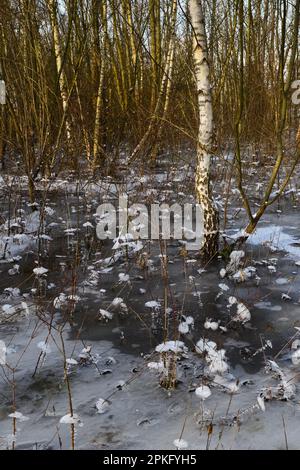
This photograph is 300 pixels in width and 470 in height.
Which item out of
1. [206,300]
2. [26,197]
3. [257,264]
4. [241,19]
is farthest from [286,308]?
[26,197]

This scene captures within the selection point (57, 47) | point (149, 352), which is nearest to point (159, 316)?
point (149, 352)

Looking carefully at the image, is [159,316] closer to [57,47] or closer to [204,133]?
[204,133]

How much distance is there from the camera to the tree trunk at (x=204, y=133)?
3.98 meters

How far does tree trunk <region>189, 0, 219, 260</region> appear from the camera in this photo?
3977mm

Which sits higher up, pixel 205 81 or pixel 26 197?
pixel 205 81

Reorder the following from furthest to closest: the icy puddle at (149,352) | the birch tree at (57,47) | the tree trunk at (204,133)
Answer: the birch tree at (57,47) < the tree trunk at (204,133) < the icy puddle at (149,352)

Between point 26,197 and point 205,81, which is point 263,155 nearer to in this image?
point 26,197

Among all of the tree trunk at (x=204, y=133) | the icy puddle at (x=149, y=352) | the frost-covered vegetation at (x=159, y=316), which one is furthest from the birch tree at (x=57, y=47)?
the icy puddle at (x=149, y=352)

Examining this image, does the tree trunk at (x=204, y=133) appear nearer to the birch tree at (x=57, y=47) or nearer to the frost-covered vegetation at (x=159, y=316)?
the frost-covered vegetation at (x=159, y=316)

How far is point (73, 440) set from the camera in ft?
6.92

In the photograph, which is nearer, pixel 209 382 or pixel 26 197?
pixel 209 382

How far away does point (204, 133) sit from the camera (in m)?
4.24

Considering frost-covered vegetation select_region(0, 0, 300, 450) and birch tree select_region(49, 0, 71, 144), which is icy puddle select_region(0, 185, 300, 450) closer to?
frost-covered vegetation select_region(0, 0, 300, 450)

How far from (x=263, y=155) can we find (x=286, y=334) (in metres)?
7.87
